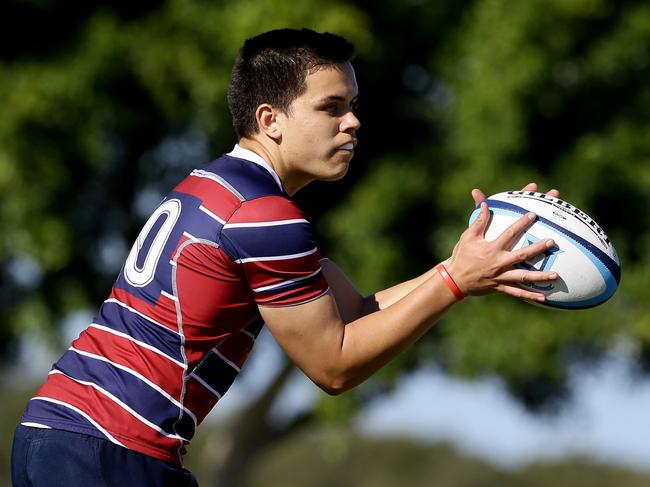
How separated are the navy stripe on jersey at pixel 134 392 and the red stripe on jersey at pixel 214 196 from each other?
21.9 inches

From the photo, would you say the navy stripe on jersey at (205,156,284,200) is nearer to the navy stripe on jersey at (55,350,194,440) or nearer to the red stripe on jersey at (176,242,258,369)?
the red stripe on jersey at (176,242,258,369)

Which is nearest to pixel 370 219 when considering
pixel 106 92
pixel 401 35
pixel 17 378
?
pixel 401 35

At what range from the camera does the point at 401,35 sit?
12516 mm

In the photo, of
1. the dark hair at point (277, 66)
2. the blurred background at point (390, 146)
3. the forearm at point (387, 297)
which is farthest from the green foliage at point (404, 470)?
the dark hair at point (277, 66)

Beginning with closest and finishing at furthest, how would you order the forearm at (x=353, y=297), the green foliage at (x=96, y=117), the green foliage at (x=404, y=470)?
the forearm at (x=353, y=297) < the green foliage at (x=96, y=117) < the green foliage at (x=404, y=470)

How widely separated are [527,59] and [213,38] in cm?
308

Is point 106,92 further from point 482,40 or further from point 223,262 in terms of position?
point 223,262

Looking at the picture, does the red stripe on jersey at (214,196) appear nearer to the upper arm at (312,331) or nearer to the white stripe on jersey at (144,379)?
the upper arm at (312,331)

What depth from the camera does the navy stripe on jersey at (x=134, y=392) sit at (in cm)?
362

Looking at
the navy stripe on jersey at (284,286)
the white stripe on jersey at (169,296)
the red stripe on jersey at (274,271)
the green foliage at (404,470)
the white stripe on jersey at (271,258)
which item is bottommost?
the green foliage at (404,470)

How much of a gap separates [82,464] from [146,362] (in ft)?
1.14

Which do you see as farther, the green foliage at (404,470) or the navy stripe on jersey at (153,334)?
the green foliage at (404,470)

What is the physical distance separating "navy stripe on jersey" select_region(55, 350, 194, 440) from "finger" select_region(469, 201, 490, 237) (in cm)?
105

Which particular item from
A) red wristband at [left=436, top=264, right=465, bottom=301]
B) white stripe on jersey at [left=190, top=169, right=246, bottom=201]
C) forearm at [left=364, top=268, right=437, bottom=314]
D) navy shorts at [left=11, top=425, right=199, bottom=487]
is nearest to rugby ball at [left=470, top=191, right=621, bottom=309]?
red wristband at [left=436, top=264, right=465, bottom=301]
